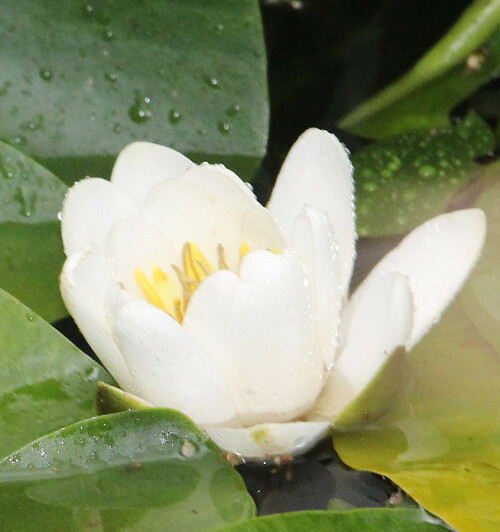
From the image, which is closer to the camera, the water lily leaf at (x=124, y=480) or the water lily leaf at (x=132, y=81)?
the water lily leaf at (x=124, y=480)

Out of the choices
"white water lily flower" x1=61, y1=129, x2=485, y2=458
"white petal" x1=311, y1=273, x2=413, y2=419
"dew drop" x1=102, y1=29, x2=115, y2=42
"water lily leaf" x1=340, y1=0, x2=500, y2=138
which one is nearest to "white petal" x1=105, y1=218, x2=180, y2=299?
"white water lily flower" x1=61, y1=129, x2=485, y2=458

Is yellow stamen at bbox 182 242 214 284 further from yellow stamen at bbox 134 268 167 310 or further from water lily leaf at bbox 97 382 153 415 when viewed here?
water lily leaf at bbox 97 382 153 415

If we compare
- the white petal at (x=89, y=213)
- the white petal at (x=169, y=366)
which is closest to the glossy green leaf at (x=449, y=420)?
the white petal at (x=169, y=366)

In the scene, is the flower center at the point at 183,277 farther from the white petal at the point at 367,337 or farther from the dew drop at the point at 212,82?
the dew drop at the point at 212,82

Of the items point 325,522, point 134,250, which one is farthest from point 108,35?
point 325,522

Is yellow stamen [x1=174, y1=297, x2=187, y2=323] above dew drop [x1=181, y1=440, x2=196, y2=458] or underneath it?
above
